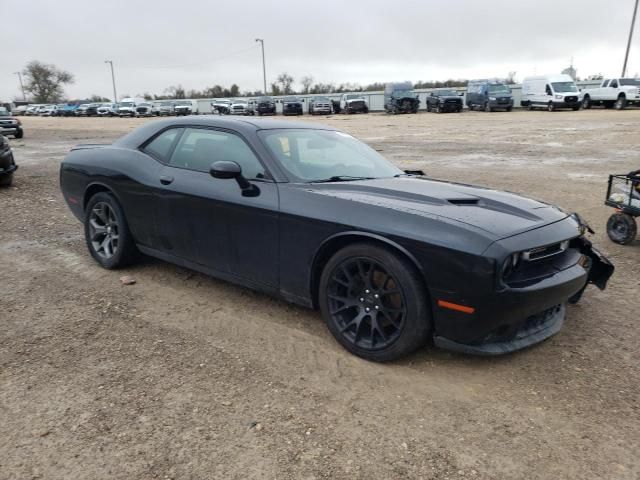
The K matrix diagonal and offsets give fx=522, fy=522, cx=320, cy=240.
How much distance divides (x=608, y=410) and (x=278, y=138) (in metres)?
2.80

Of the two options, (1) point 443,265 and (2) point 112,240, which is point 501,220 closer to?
(1) point 443,265

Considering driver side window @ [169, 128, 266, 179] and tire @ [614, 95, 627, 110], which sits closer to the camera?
driver side window @ [169, 128, 266, 179]

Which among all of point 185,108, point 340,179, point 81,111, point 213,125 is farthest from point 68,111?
point 340,179

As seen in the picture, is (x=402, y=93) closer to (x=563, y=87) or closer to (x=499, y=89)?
(x=499, y=89)

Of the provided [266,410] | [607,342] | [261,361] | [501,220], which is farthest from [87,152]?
[607,342]

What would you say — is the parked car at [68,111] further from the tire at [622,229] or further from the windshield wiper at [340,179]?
the windshield wiper at [340,179]

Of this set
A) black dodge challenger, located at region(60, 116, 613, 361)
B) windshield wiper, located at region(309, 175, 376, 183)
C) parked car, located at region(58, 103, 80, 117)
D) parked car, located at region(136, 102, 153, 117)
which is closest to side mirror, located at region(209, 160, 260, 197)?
black dodge challenger, located at region(60, 116, 613, 361)

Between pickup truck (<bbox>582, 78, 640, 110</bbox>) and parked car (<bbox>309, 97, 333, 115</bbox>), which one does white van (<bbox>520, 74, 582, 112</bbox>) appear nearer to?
pickup truck (<bbox>582, 78, 640, 110</bbox>)

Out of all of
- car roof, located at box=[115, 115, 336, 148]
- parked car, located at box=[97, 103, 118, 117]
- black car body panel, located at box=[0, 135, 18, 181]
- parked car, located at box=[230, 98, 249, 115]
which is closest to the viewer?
car roof, located at box=[115, 115, 336, 148]

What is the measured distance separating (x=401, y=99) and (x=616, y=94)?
567 inches

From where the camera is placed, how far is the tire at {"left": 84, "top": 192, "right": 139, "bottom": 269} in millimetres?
4777

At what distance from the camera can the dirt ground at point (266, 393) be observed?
2.39m

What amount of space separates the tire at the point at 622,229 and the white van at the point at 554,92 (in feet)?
103

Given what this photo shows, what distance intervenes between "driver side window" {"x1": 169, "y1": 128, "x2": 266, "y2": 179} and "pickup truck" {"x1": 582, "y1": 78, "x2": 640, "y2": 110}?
116ft
